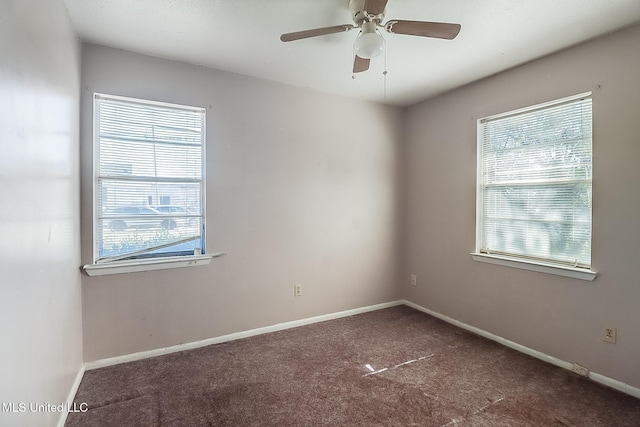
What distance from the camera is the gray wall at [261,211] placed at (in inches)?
95.2

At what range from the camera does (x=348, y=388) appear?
2.11 metres

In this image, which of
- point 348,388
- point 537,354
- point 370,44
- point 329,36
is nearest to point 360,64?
point 329,36

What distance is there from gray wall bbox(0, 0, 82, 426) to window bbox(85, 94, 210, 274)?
0.28 m

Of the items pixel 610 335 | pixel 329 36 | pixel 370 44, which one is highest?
pixel 329 36

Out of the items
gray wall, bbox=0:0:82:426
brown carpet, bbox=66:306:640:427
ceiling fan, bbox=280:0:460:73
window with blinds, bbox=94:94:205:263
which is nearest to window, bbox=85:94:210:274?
window with blinds, bbox=94:94:205:263

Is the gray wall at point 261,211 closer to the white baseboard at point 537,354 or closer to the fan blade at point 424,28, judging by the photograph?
the white baseboard at point 537,354

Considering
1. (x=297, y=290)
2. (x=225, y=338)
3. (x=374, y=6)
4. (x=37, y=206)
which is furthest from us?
(x=297, y=290)

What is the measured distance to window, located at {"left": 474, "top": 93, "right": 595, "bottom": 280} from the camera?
2.34 m

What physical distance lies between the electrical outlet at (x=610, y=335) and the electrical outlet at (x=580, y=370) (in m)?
0.29

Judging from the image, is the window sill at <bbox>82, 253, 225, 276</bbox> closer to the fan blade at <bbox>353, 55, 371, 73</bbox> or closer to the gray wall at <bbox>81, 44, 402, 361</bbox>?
the gray wall at <bbox>81, 44, 402, 361</bbox>

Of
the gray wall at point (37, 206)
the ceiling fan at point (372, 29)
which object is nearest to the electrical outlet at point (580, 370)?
the ceiling fan at point (372, 29)

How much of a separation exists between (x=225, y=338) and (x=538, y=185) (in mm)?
3058

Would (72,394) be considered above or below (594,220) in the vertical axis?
below

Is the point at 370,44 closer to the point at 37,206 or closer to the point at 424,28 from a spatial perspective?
the point at 424,28
